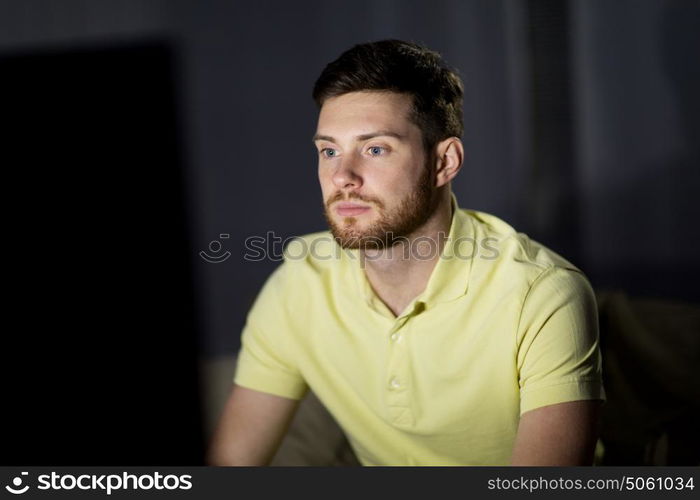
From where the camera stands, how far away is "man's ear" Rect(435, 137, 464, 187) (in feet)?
3.45

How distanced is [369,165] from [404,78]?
117mm

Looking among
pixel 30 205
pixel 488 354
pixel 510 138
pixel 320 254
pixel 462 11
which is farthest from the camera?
pixel 510 138

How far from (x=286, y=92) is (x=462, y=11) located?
40 centimetres

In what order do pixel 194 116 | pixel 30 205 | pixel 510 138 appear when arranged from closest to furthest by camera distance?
pixel 30 205 → pixel 194 116 → pixel 510 138

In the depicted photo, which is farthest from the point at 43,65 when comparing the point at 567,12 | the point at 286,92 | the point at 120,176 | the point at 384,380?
the point at 567,12

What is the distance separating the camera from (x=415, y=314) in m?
1.07

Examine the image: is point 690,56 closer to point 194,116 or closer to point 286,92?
point 286,92

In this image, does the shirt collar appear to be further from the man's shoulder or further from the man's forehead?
the man's forehead

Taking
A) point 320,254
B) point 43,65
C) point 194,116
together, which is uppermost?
point 43,65

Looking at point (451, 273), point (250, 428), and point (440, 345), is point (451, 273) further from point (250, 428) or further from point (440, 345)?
point (250, 428)

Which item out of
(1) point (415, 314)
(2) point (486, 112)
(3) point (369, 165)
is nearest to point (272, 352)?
(1) point (415, 314)

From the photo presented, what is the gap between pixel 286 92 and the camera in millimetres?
1565

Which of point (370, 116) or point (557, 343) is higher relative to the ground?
point (370, 116)

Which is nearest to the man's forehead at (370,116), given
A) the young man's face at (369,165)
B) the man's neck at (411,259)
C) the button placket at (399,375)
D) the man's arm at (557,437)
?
the young man's face at (369,165)
